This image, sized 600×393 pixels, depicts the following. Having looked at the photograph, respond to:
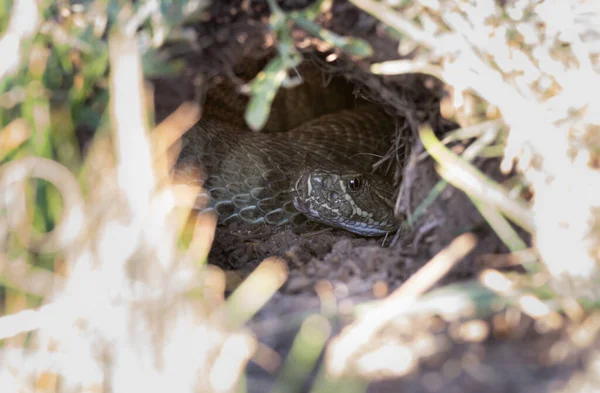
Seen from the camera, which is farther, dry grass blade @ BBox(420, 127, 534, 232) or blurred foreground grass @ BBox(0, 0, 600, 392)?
dry grass blade @ BBox(420, 127, 534, 232)

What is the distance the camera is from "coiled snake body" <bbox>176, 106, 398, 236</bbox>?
390cm

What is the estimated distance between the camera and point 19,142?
2.03m

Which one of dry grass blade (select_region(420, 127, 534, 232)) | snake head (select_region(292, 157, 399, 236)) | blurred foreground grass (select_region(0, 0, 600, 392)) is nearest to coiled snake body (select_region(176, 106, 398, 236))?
snake head (select_region(292, 157, 399, 236))

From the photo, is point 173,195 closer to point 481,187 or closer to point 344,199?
point 481,187

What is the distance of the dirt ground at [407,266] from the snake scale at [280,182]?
854 millimetres

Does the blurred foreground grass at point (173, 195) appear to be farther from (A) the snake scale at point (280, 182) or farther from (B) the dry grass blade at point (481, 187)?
(A) the snake scale at point (280, 182)

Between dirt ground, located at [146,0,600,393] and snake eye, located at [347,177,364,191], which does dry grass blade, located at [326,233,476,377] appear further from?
snake eye, located at [347,177,364,191]

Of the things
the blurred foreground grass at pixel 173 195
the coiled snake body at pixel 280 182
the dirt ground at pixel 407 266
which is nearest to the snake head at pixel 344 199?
the coiled snake body at pixel 280 182

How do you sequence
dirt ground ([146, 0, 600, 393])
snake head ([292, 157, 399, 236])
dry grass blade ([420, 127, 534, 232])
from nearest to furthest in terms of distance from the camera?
dirt ground ([146, 0, 600, 393]) → dry grass blade ([420, 127, 534, 232]) → snake head ([292, 157, 399, 236])

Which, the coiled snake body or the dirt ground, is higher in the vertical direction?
the dirt ground

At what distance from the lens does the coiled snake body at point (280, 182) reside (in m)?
3.90

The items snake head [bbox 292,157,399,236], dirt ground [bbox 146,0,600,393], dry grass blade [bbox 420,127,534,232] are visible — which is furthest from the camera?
snake head [bbox 292,157,399,236]

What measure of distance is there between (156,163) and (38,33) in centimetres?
54

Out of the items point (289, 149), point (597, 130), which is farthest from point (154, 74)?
point (289, 149)
